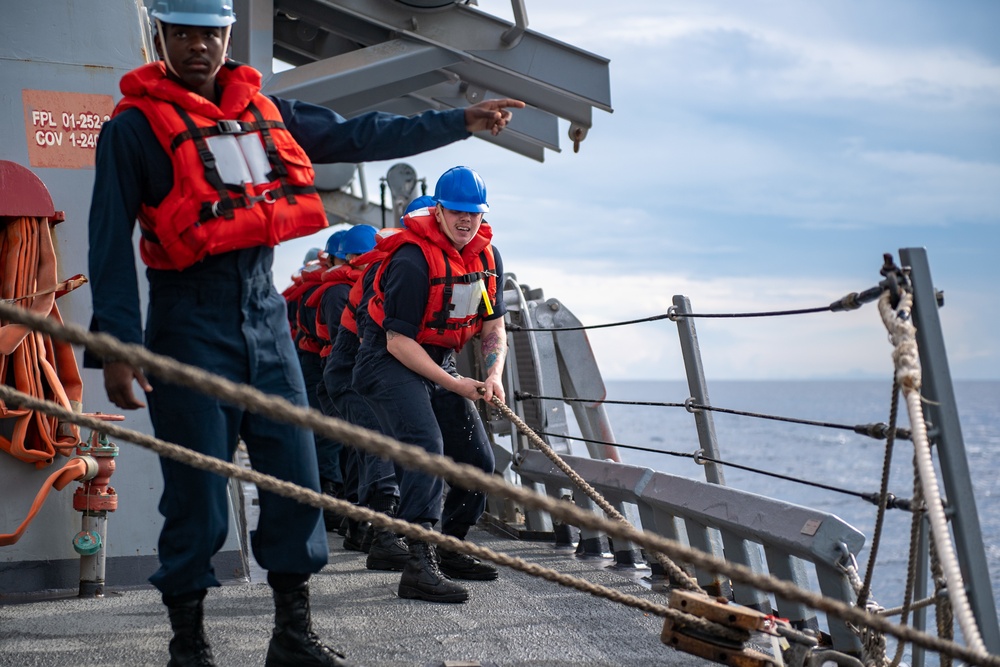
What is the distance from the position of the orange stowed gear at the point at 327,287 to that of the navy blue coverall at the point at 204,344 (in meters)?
3.74

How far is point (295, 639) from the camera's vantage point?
3152 millimetres

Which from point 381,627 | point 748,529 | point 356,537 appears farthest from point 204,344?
point 356,537

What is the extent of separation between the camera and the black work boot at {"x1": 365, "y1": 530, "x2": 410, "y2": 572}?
17.2ft

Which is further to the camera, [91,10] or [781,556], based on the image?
[91,10]

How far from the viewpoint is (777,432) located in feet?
406

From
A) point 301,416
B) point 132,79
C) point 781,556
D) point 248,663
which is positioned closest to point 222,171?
point 132,79

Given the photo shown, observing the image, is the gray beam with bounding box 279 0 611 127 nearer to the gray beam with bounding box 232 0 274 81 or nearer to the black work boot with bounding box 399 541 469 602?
the gray beam with bounding box 232 0 274 81

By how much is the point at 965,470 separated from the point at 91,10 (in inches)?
158

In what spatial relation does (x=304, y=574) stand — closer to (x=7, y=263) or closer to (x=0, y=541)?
(x=0, y=541)

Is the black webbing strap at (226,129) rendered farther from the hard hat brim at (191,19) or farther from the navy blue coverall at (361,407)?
the navy blue coverall at (361,407)

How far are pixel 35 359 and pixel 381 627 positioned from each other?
1.83 metres

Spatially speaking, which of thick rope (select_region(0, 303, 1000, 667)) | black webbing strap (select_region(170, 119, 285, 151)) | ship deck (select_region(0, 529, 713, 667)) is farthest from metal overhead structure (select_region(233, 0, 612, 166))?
thick rope (select_region(0, 303, 1000, 667))

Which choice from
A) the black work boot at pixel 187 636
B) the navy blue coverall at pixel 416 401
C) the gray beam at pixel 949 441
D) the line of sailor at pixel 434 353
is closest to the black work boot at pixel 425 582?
the line of sailor at pixel 434 353

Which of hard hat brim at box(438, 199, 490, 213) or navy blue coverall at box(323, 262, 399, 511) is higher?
hard hat brim at box(438, 199, 490, 213)
